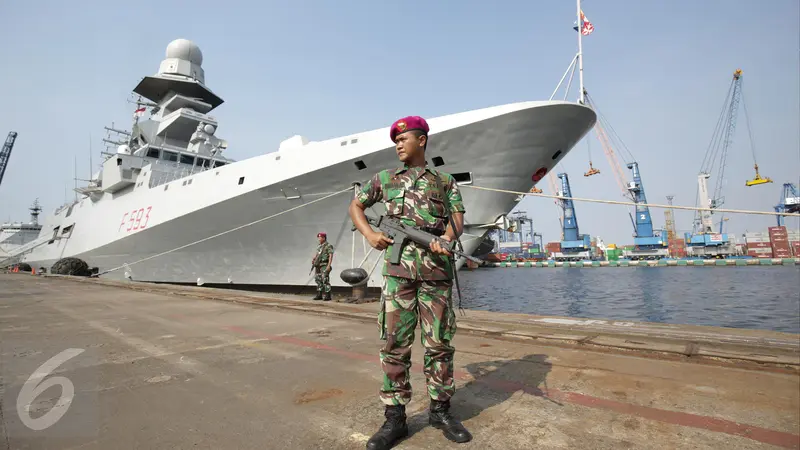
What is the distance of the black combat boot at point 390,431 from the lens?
1.64 m

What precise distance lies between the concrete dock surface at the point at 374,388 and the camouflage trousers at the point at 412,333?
9.0 inches

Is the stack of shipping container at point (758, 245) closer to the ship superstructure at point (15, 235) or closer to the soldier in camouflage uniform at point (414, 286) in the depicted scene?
the soldier in camouflage uniform at point (414, 286)

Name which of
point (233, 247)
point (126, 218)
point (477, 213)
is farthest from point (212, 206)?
point (477, 213)

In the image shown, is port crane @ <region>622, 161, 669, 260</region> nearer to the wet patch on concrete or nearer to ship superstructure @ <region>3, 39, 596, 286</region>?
ship superstructure @ <region>3, 39, 596, 286</region>

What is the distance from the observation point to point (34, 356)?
3.35m

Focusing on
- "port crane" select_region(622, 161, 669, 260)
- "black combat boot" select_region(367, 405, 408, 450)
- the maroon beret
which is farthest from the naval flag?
"port crane" select_region(622, 161, 669, 260)

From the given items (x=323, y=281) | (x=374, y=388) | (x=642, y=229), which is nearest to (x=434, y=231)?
(x=374, y=388)

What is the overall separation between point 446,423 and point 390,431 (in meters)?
0.28

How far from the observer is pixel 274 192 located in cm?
1066

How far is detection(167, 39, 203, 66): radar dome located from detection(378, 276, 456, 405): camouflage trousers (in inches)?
1015

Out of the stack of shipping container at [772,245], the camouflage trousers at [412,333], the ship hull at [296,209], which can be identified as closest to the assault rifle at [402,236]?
the camouflage trousers at [412,333]

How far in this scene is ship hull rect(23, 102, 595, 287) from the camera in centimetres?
899

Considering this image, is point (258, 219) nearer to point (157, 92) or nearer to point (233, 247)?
point (233, 247)

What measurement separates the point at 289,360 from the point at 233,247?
10317 millimetres
